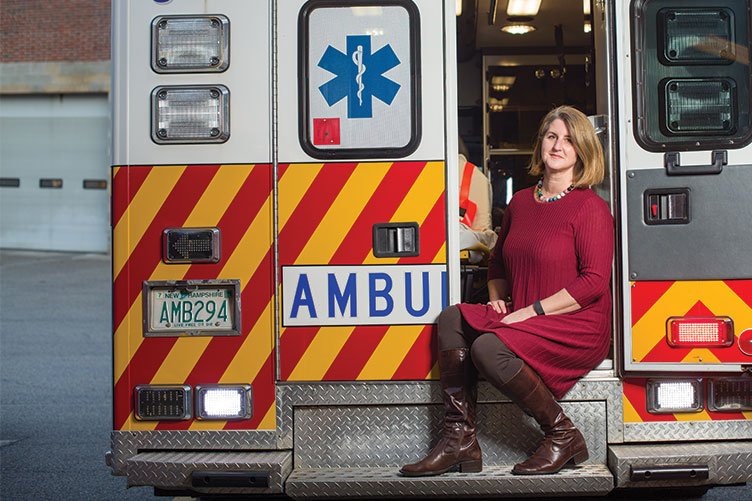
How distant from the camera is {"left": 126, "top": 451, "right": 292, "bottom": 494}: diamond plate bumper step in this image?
3.38 meters

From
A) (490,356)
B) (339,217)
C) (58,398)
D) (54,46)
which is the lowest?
(58,398)

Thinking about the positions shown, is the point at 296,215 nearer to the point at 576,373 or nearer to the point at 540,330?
the point at 540,330

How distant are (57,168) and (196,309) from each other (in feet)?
63.2

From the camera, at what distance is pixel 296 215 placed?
3.51m

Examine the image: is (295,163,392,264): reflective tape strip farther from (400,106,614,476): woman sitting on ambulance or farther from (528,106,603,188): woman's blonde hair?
(528,106,603,188): woman's blonde hair

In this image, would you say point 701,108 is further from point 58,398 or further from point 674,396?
point 58,398

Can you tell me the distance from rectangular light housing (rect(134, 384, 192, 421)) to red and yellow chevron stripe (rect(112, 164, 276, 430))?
0.03 meters

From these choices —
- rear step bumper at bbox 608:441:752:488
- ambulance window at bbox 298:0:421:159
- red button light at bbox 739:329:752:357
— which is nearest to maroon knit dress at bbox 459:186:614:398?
rear step bumper at bbox 608:441:752:488

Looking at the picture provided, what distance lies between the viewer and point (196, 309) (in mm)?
3529

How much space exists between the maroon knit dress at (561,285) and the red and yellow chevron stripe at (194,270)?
2.83 ft

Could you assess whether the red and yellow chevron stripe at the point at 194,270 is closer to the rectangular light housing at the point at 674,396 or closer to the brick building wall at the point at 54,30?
the rectangular light housing at the point at 674,396

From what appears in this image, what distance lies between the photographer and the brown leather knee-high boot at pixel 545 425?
3.34m

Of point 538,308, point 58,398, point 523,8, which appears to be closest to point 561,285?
point 538,308

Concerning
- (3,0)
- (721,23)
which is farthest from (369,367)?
(3,0)
